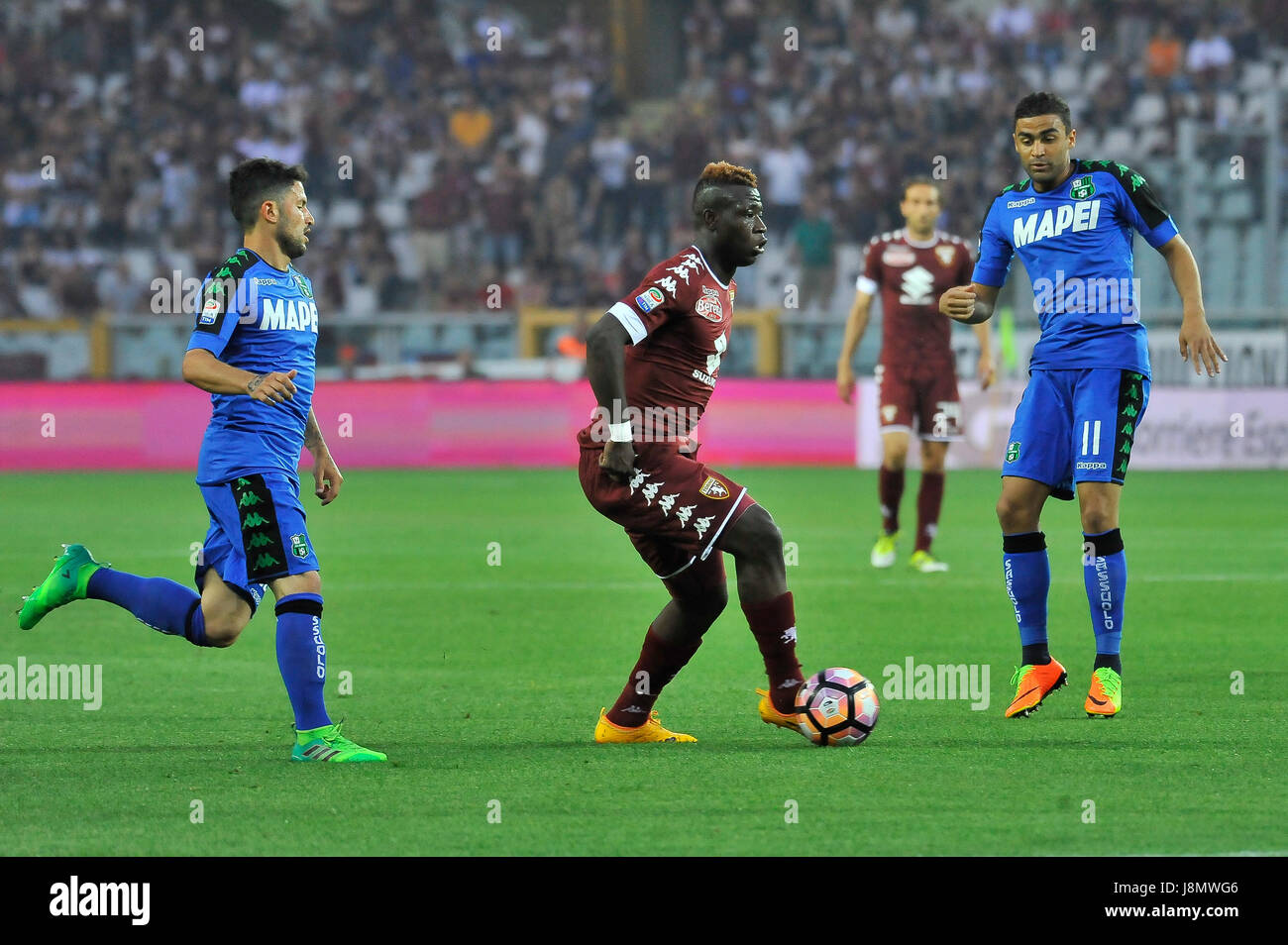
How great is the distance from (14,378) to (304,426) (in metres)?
15.9

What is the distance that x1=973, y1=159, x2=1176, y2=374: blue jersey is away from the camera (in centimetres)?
710

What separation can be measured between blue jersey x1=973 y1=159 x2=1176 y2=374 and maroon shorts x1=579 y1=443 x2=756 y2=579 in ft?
5.47

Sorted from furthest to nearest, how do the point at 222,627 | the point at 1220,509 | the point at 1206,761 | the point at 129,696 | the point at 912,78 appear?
the point at 912,78 → the point at 1220,509 → the point at 129,696 → the point at 222,627 → the point at 1206,761

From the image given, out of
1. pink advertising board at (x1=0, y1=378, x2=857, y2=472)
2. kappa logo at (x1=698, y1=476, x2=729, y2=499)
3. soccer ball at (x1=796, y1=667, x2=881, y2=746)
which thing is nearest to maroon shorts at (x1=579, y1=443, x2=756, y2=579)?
kappa logo at (x1=698, y1=476, x2=729, y2=499)

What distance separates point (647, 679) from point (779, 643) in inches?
19.5

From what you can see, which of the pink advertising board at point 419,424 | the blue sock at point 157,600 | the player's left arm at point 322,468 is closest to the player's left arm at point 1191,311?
the player's left arm at point 322,468

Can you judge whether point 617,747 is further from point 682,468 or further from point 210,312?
point 210,312

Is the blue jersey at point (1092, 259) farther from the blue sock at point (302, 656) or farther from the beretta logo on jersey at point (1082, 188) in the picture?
the blue sock at point (302, 656)

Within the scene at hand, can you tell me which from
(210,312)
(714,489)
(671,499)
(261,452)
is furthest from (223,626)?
(714,489)

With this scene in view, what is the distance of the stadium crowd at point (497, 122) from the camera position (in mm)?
24641

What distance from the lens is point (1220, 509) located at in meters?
16.3

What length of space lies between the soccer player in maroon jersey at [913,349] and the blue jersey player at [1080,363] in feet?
16.6

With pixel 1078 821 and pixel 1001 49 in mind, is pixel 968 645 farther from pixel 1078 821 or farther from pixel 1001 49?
pixel 1001 49
